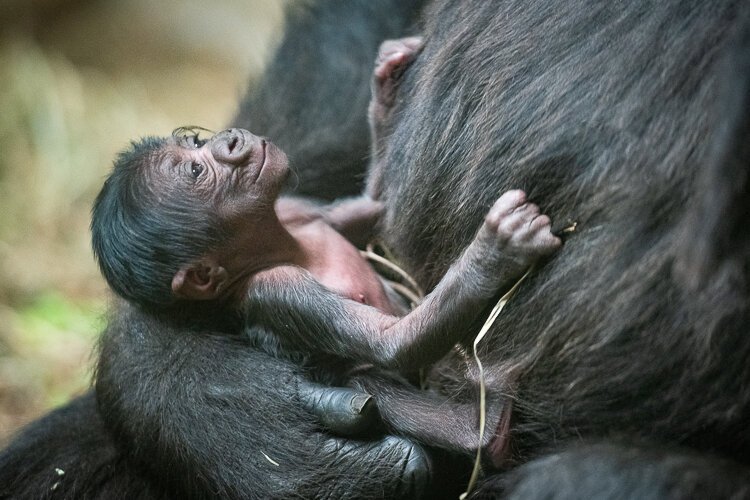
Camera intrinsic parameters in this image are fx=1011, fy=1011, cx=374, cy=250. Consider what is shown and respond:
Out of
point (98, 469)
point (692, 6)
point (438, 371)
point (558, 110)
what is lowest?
point (98, 469)

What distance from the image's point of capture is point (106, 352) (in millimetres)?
1871

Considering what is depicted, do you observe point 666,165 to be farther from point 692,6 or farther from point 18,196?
point 18,196

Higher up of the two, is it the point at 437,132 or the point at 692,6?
the point at 692,6

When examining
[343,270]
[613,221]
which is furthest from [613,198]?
[343,270]

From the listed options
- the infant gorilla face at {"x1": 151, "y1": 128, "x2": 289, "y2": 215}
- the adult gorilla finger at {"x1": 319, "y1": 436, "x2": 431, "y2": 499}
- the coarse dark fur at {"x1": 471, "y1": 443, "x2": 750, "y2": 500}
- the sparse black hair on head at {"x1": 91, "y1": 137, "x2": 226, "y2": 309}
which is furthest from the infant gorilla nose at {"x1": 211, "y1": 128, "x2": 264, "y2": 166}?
the coarse dark fur at {"x1": 471, "y1": 443, "x2": 750, "y2": 500}

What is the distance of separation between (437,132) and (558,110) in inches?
10.4

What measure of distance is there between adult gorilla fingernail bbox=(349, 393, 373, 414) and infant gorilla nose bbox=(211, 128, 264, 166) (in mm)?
532

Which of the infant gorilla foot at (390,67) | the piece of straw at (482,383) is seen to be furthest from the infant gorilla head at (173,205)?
the piece of straw at (482,383)

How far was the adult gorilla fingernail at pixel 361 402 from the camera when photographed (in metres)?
1.57

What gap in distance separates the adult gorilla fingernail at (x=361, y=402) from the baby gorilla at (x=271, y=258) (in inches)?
2.6

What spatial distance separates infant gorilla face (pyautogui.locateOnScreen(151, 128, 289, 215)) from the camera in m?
1.81

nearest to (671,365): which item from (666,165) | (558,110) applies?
(666,165)

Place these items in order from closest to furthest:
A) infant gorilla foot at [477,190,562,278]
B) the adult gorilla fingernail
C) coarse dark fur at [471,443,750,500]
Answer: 1. coarse dark fur at [471,443,750,500]
2. infant gorilla foot at [477,190,562,278]
3. the adult gorilla fingernail

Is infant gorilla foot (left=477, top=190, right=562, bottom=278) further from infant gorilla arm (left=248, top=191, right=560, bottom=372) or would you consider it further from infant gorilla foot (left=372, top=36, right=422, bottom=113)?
infant gorilla foot (left=372, top=36, right=422, bottom=113)
